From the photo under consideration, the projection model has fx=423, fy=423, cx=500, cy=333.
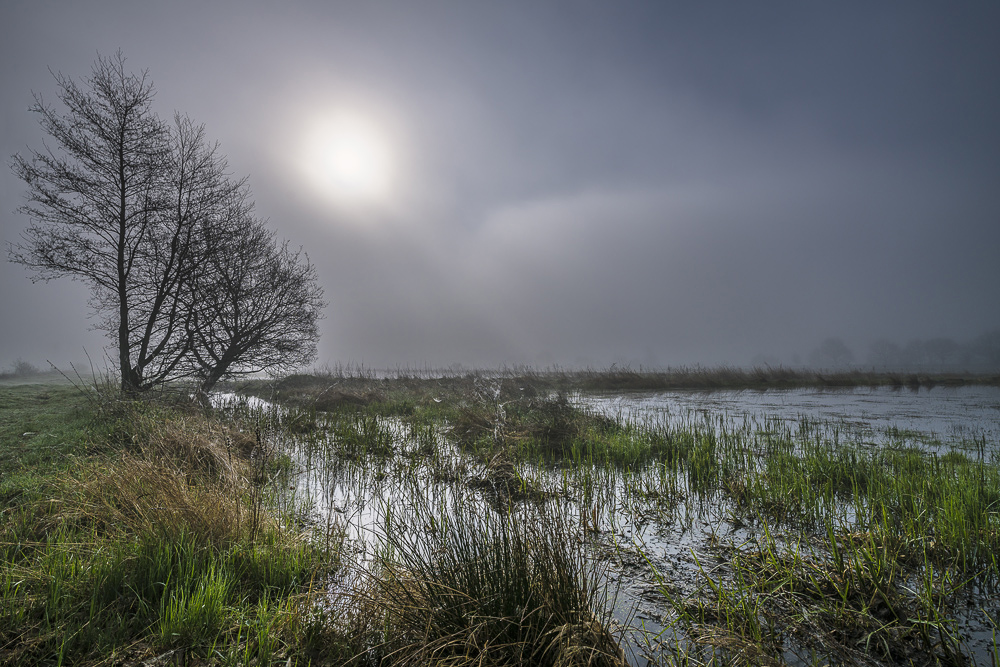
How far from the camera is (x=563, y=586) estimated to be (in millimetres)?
2557

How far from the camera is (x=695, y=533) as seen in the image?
4.63 meters

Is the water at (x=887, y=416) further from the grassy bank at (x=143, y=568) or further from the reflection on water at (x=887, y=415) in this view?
the grassy bank at (x=143, y=568)

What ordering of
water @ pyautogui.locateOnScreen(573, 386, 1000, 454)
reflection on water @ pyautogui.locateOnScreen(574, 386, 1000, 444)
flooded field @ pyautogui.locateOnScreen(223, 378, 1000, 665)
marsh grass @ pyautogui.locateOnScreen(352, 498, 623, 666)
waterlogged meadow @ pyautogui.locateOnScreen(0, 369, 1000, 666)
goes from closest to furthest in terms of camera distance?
marsh grass @ pyautogui.locateOnScreen(352, 498, 623, 666), waterlogged meadow @ pyautogui.locateOnScreen(0, 369, 1000, 666), flooded field @ pyautogui.locateOnScreen(223, 378, 1000, 665), water @ pyautogui.locateOnScreen(573, 386, 1000, 454), reflection on water @ pyautogui.locateOnScreen(574, 386, 1000, 444)

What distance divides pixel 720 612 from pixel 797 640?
452 mm

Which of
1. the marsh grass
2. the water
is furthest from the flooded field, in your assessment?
the water

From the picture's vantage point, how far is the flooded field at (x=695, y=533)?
269 centimetres

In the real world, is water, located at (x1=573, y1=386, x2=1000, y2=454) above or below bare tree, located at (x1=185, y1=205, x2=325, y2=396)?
below

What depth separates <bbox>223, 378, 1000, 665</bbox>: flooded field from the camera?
2.69m

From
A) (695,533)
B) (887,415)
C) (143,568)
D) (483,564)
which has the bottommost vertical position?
(887,415)

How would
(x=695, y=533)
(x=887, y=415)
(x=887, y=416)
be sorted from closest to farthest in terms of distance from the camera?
(x=695, y=533) → (x=887, y=416) → (x=887, y=415)

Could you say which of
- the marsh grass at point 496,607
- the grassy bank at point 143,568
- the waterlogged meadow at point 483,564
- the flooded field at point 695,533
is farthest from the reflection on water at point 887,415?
the grassy bank at point 143,568

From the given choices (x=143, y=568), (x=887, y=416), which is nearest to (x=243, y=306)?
(x=143, y=568)

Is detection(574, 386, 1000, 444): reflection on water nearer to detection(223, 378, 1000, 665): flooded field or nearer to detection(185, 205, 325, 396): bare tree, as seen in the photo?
detection(223, 378, 1000, 665): flooded field

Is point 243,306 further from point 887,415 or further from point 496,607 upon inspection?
point 887,415
